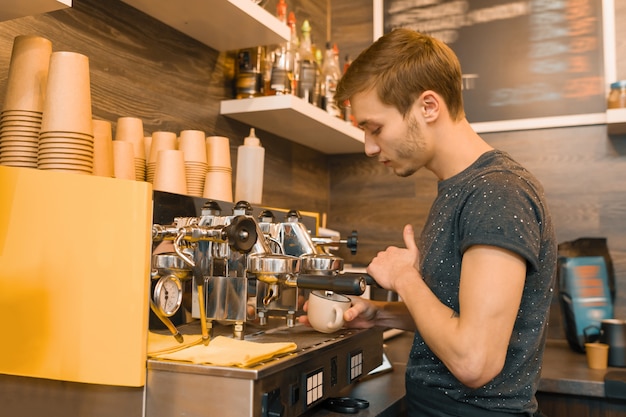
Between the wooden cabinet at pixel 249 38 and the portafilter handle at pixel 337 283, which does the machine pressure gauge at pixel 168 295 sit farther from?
the wooden cabinet at pixel 249 38

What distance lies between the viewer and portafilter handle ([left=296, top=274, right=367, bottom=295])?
3.16ft

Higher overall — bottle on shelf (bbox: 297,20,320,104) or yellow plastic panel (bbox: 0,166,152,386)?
bottle on shelf (bbox: 297,20,320,104)

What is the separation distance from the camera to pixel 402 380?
61.4 inches

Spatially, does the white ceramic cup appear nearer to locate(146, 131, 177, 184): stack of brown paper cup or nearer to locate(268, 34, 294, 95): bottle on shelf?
locate(146, 131, 177, 184): stack of brown paper cup

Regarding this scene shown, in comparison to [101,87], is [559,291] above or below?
below

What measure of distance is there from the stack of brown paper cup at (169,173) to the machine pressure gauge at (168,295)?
11.5 inches

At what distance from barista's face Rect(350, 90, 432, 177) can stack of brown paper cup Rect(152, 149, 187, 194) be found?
0.40 metres

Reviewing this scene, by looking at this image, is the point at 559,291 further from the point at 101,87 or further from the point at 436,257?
the point at 101,87

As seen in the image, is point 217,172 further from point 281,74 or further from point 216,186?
Result: point 281,74

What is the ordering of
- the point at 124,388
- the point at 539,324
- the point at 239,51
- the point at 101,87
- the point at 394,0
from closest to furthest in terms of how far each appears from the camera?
1. the point at 124,388
2. the point at 539,324
3. the point at 101,87
4. the point at 239,51
5. the point at 394,0

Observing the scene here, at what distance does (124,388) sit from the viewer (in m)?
0.93

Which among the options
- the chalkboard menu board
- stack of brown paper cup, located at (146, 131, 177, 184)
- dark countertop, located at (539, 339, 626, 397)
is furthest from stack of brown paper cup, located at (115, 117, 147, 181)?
the chalkboard menu board

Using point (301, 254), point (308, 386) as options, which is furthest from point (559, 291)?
point (308, 386)

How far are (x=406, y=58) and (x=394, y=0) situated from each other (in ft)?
5.38
